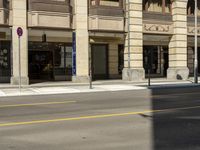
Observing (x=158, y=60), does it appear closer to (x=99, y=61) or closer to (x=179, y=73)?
(x=179, y=73)

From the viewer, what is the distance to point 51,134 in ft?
29.9

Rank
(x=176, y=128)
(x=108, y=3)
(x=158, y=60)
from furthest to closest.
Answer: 1. (x=158, y=60)
2. (x=108, y=3)
3. (x=176, y=128)

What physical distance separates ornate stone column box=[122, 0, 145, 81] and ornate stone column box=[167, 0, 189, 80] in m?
3.66

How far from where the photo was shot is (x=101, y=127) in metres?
10.1

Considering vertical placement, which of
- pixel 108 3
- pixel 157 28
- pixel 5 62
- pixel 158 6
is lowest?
pixel 5 62

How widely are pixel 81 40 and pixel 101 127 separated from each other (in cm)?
2031

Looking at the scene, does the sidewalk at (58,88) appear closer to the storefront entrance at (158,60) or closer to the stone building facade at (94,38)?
the stone building facade at (94,38)

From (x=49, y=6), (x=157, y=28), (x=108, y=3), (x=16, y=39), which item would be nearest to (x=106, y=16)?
(x=108, y=3)

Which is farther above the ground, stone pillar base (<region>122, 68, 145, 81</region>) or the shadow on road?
stone pillar base (<region>122, 68, 145, 81</region>)

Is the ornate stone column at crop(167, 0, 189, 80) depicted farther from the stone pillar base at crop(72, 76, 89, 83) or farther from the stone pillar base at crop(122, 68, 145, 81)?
the stone pillar base at crop(72, 76, 89, 83)

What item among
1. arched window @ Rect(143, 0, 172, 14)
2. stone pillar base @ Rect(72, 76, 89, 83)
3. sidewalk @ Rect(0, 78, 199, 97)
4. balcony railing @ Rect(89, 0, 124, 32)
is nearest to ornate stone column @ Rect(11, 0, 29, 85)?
sidewalk @ Rect(0, 78, 199, 97)

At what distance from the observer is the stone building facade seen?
27984 mm

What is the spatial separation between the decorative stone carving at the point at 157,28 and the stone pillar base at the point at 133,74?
3.40 meters

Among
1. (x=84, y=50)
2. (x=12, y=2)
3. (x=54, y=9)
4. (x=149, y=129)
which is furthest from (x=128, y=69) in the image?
(x=149, y=129)
